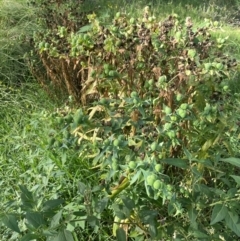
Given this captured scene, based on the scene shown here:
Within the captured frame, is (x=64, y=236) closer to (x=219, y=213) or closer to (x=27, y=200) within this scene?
(x=27, y=200)

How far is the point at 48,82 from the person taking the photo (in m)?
3.49

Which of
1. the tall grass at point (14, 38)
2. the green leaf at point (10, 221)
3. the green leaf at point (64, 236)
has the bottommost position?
the tall grass at point (14, 38)

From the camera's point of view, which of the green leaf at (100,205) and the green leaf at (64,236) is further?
the green leaf at (100,205)

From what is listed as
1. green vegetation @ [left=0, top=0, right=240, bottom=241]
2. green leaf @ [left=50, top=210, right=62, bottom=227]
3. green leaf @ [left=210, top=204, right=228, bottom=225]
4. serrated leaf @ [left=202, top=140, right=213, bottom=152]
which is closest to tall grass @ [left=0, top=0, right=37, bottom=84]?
green vegetation @ [left=0, top=0, right=240, bottom=241]

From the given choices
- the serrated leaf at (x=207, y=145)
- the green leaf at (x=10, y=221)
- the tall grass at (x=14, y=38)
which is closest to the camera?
the green leaf at (x=10, y=221)

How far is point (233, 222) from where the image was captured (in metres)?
1.64

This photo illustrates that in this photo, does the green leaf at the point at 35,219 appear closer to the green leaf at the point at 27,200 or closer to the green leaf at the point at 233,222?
the green leaf at the point at 27,200

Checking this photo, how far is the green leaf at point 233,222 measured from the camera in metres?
1.62

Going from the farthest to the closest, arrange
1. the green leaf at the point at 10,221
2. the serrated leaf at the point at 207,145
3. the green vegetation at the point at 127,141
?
the serrated leaf at the point at 207,145, the green vegetation at the point at 127,141, the green leaf at the point at 10,221

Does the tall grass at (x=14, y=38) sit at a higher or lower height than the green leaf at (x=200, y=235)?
lower

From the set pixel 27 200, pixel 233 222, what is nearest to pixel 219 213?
pixel 233 222

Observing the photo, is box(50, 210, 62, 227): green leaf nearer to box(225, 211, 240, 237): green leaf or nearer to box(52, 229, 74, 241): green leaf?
box(52, 229, 74, 241): green leaf

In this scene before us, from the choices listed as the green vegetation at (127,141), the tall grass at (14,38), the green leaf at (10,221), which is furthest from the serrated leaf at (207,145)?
the tall grass at (14,38)

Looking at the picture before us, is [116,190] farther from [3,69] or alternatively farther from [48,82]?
[3,69]
